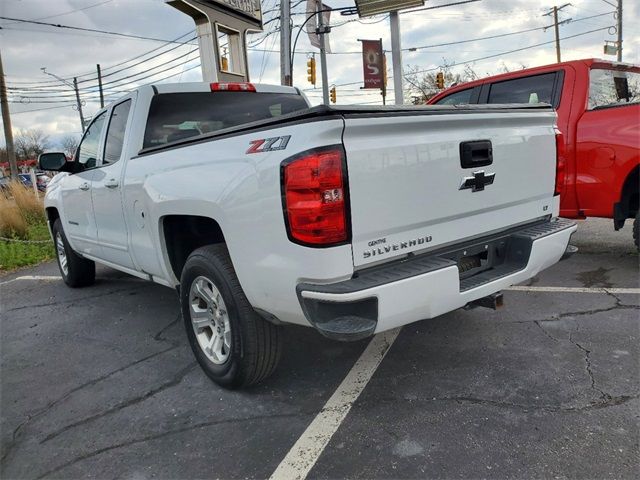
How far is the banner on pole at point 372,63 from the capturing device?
2048cm

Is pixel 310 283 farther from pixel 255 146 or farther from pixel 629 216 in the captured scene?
pixel 629 216


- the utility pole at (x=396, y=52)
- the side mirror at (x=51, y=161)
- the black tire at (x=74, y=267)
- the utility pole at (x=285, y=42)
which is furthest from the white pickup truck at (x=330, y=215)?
the utility pole at (x=285, y=42)

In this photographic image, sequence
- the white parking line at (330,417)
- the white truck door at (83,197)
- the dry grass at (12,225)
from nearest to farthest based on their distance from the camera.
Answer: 1. the white parking line at (330,417)
2. the white truck door at (83,197)
3. the dry grass at (12,225)

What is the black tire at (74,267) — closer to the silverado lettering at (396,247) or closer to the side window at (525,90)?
the silverado lettering at (396,247)

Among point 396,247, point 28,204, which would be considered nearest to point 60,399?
point 396,247

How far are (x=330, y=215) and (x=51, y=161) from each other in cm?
361

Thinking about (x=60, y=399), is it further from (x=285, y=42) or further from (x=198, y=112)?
(x=285, y=42)

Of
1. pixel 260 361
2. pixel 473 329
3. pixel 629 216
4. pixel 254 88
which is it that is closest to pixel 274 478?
pixel 260 361

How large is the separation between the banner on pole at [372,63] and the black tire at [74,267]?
16.5 m

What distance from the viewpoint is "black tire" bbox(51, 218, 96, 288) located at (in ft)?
18.9

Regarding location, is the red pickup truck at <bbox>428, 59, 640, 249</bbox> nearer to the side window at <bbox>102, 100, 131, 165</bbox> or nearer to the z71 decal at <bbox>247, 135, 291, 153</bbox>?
the z71 decal at <bbox>247, 135, 291, 153</bbox>

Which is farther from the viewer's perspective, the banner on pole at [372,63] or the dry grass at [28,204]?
the banner on pole at [372,63]

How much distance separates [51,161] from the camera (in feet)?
15.5

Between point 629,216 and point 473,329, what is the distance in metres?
2.49
